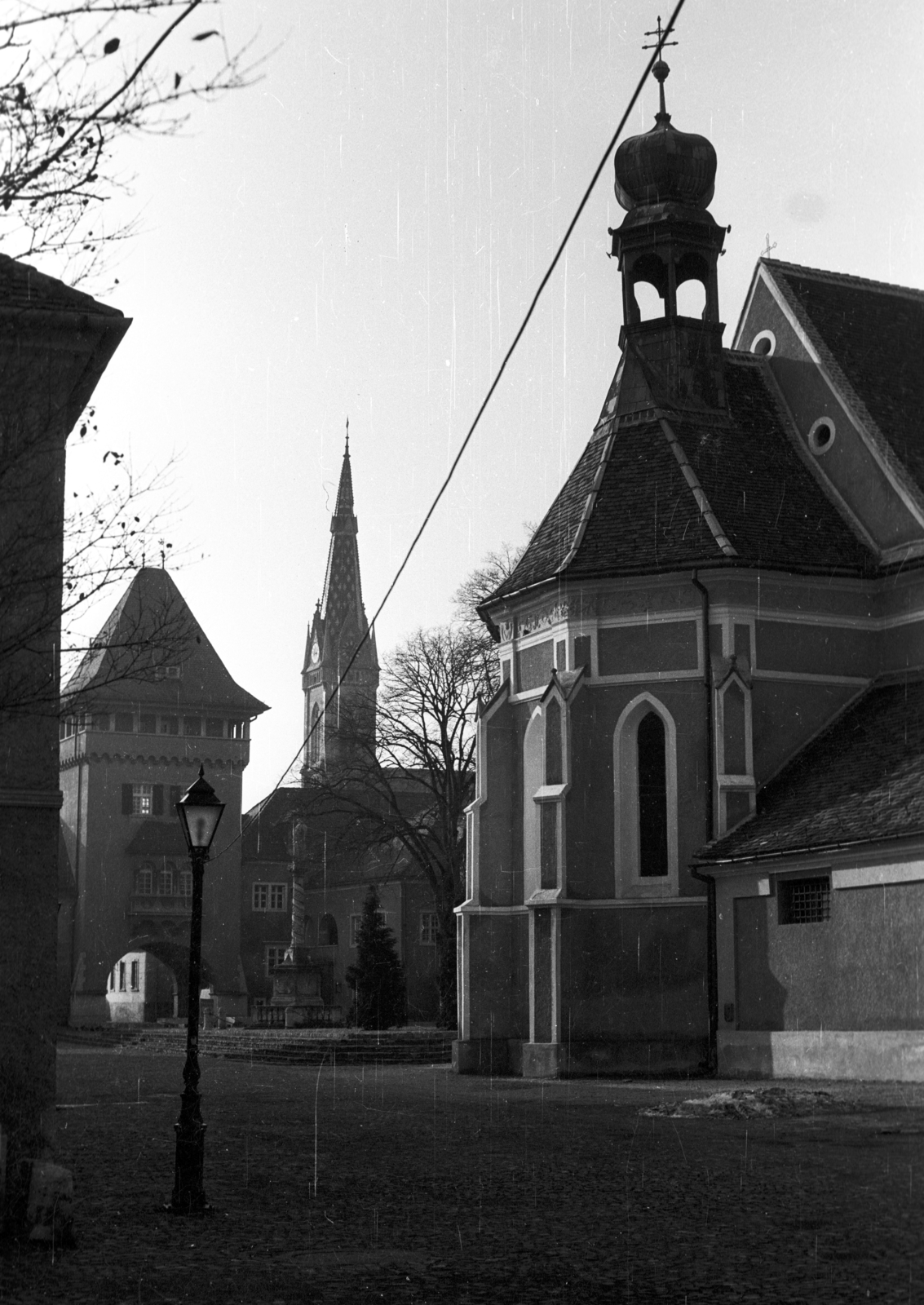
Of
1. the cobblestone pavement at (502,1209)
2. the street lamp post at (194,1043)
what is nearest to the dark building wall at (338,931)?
the cobblestone pavement at (502,1209)

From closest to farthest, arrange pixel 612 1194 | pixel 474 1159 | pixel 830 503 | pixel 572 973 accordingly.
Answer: pixel 612 1194
pixel 474 1159
pixel 572 973
pixel 830 503

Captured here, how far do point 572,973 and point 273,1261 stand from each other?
644 inches

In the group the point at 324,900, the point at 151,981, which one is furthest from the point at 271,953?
the point at 151,981

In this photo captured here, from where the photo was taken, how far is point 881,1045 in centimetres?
2112

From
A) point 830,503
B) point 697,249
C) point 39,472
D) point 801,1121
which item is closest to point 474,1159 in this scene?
point 801,1121

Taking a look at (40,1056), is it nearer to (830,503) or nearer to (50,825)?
(50,825)

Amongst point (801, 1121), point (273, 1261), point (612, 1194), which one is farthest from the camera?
point (801, 1121)

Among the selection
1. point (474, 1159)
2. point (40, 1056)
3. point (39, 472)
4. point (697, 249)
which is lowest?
point (474, 1159)

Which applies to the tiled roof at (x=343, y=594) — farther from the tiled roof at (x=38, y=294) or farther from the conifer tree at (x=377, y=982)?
the tiled roof at (x=38, y=294)

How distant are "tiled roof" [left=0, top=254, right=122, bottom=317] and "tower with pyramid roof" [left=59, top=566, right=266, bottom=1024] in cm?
4910

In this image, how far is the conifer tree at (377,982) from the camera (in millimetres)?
46125

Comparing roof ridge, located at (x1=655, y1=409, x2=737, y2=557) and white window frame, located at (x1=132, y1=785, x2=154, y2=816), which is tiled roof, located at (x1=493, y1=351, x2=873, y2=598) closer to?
roof ridge, located at (x1=655, y1=409, x2=737, y2=557)

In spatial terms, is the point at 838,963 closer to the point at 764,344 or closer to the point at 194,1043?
the point at 194,1043

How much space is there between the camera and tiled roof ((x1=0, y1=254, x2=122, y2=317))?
1151cm
